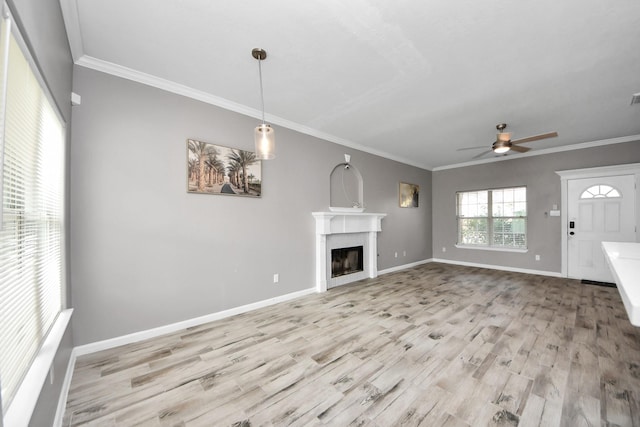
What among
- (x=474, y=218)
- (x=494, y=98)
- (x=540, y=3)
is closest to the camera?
(x=540, y=3)

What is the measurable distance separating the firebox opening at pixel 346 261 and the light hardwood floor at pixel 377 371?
4.07 ft

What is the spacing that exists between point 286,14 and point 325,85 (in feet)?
3.39

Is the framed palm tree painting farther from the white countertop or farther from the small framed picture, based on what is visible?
the small framed picture

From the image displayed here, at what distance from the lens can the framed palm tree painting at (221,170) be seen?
2.93 metres

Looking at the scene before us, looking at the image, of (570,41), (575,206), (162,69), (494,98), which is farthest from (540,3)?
(575,206)

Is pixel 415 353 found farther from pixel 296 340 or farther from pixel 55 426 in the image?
pixel 55 426

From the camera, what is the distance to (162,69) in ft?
8.37

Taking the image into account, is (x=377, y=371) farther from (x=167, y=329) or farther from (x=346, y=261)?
(x=346, y=261)

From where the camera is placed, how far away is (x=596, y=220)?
4.83 meters

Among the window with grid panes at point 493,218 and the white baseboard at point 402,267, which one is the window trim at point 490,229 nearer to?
the window with grid panes at point 493,218

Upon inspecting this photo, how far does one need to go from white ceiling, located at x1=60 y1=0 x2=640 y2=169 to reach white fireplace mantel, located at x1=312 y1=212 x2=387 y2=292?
170 cm

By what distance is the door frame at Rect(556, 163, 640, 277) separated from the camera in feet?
14.6

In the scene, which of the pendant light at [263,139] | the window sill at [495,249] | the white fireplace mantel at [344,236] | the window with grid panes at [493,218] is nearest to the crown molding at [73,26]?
the pendant light at [263,139]

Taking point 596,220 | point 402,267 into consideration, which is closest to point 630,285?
point 402,267
